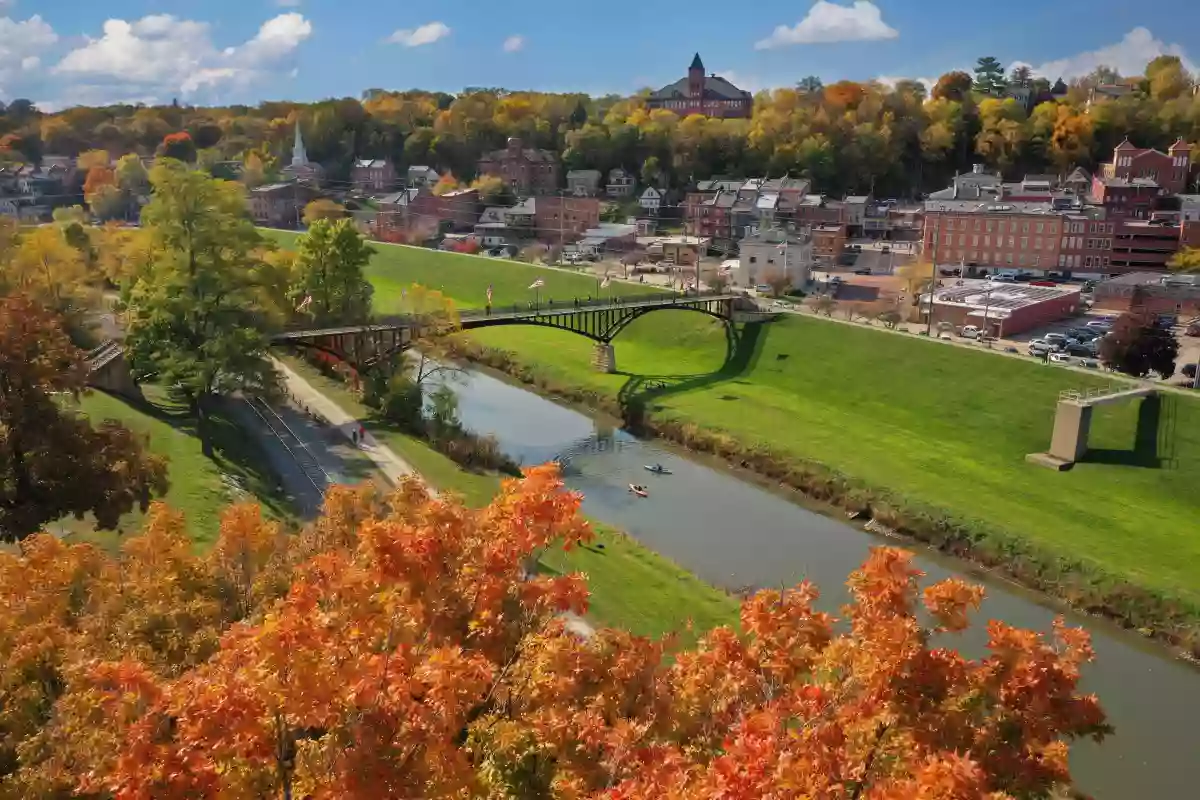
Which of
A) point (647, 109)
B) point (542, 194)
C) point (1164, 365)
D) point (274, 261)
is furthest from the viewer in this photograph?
point (647, 109)

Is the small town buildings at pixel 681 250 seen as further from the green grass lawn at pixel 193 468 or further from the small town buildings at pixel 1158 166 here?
the green grass lawn at pixel 193 468

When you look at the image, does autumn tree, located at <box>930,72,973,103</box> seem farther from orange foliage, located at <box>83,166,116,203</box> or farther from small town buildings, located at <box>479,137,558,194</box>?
orange foliage, located at <box>83,166,116,203</box>

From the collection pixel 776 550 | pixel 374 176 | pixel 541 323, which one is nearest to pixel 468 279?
pixel 541 323

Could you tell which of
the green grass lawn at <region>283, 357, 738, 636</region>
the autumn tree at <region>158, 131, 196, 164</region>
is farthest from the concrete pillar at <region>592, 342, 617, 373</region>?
the autumn tree at <region>158, 131, 196, 164</region>

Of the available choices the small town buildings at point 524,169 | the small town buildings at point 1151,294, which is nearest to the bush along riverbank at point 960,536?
the small town buildings at point 1151,294

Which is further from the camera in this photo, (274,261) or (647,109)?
(647,109)

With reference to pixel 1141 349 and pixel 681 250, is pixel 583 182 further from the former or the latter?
pixel 1141 349

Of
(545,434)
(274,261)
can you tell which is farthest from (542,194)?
(545,434)

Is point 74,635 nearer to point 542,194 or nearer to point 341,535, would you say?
point 341,535
